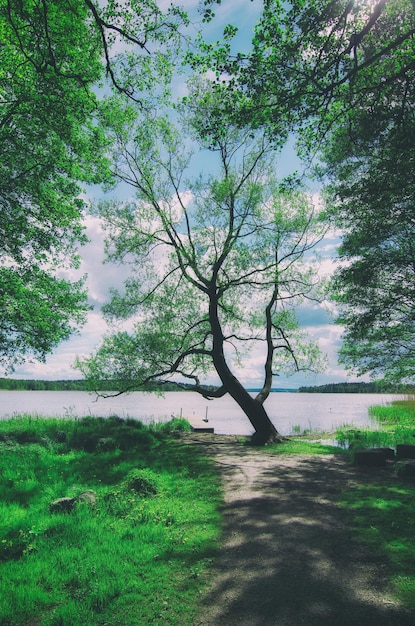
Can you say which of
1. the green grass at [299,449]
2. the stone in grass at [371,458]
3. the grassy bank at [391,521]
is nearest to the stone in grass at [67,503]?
the grassy bank at [391,521]

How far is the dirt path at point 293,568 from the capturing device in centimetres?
472

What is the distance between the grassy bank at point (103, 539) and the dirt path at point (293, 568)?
1.35 feet

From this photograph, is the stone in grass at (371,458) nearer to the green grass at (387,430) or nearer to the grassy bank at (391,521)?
the grassy bank at (391,521)

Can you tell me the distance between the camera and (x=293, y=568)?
5.79m

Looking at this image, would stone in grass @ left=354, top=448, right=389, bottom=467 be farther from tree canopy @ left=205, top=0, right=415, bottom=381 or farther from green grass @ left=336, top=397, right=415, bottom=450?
tree canopy @ left=205, top=0, right=415, bottom=381

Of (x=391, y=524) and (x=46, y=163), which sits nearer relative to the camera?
(x=391, y=524)

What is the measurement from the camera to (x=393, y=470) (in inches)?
462

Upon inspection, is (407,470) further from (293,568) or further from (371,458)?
(293,568)

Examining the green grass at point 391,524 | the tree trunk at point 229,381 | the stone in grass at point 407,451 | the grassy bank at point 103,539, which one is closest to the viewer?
the grassy bank at point 103,539

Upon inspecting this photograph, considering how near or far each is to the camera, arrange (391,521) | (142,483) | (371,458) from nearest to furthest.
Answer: (391,521), (142,483), (371,458)

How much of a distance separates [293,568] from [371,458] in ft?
25.7

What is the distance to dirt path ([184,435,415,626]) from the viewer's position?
4.72 m

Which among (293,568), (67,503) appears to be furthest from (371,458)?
(67,503)

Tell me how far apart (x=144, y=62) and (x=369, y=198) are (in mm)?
9231
